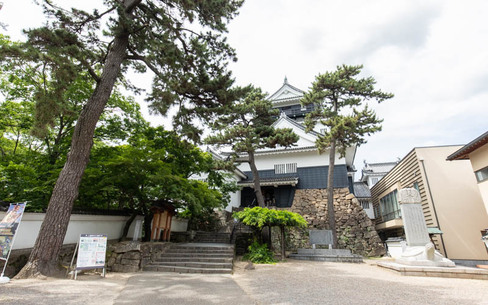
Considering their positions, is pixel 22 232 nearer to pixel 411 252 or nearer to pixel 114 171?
pixel 114 171

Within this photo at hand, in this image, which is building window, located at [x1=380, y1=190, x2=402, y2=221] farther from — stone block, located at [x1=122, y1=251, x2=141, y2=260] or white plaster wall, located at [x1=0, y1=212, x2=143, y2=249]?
white plaster wall, located at [x1=0, y1=212, x2=143, y2=249]

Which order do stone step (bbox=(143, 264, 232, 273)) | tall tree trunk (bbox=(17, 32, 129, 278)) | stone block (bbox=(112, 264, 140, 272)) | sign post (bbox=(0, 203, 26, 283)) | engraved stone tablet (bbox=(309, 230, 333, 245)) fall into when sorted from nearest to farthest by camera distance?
sign post (bbox=(0, 203, 26, 283)) < tall tree trunk (bbox=(17, 32, 129, 278)) < stone step (bbox=(143, 264, 232, 273)) < stone block (bbox=(112, 264, 140, 272)) < engraved stone tablet (bbox=(309, 230, 333, 245))

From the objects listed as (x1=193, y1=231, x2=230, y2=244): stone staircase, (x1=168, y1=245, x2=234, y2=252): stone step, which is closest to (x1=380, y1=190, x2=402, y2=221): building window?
(x1=193, y1=231, x2=230, y2=244): stone staircase

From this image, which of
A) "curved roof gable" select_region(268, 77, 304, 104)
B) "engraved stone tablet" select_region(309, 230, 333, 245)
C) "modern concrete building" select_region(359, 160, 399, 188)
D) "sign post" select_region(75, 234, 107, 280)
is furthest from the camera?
"modern concrete building" select_region(359, 160, 399, 188)

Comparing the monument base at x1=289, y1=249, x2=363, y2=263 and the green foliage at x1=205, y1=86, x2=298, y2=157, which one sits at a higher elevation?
the green foliage at x1=205, y1=86, x2=298, y2=157

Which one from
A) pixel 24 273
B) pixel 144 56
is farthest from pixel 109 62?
pixel 24 273

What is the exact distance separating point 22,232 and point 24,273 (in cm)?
157

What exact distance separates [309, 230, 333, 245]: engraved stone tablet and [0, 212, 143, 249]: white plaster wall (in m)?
8.72

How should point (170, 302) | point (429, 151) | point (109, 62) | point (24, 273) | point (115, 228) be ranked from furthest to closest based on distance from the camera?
point (429, 151) → point (115, 228) → point (109, 62) → point (24, 273) → point (170, 302)

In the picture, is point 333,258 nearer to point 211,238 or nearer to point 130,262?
point 211,238

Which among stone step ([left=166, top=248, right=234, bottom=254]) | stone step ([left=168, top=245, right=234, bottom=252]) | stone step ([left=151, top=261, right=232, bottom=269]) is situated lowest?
stone step ([left=151, top=261, right=232, bottom=269])

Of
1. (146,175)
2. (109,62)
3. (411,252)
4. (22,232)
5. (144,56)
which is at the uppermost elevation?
(144,56)

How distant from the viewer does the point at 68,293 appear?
4.11 metres

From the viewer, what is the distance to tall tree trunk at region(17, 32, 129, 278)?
5281 millimetres
